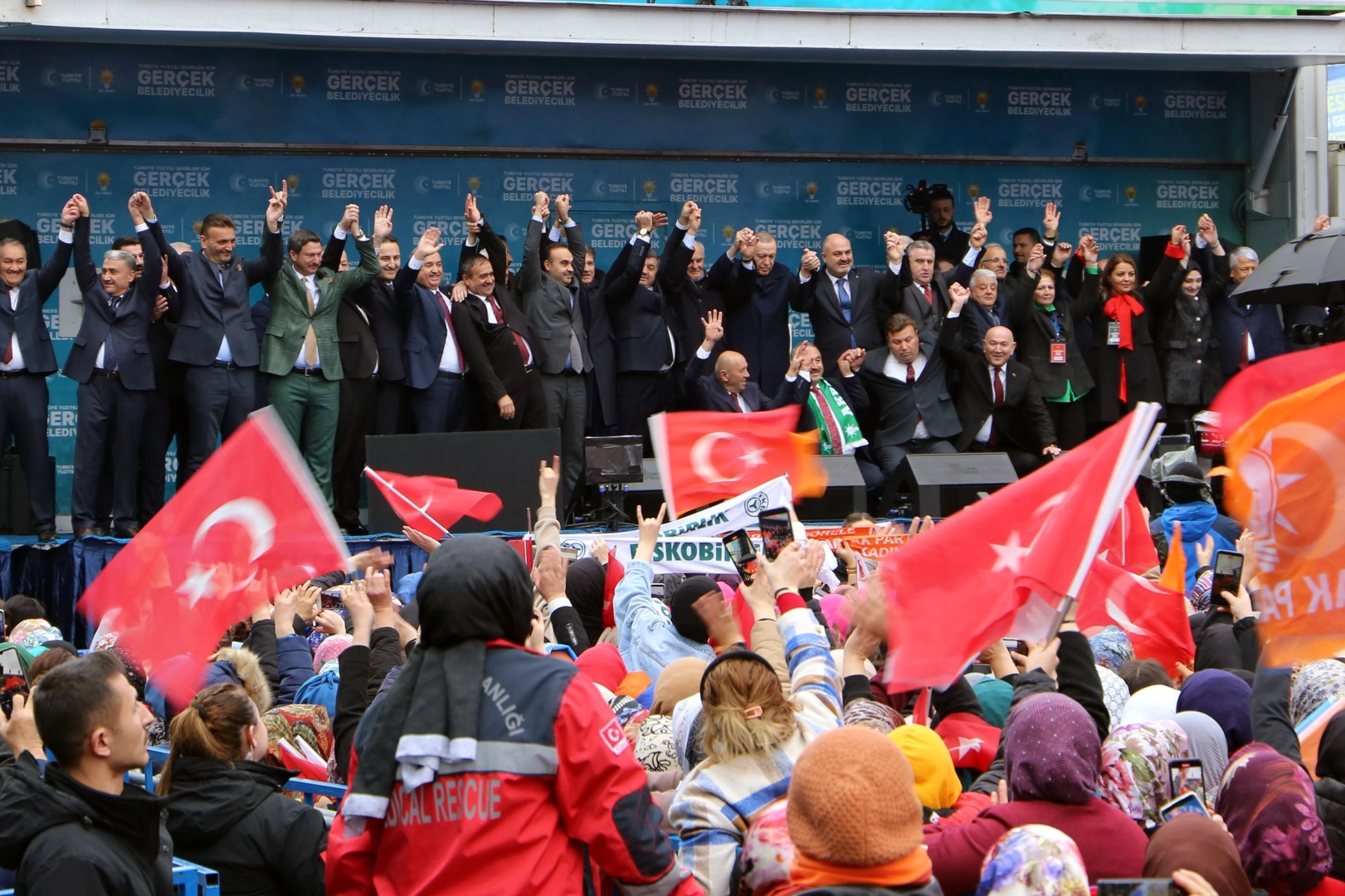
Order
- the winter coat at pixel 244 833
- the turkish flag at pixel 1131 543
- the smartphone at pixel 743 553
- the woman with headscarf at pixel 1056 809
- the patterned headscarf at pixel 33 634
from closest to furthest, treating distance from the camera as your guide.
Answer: the woman with headscarf at pixel 1056 809 → the winter coat at pixel 244 833 → the smartphone at pixel 743 553 → the patterned headscarf at pixel 33 634 → the turkish flag at pixel 1131 543

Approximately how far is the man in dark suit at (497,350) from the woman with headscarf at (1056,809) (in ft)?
30.9

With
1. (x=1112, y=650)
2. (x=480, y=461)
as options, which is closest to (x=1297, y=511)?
(x=1112, y=650)

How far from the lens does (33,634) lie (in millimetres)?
7559

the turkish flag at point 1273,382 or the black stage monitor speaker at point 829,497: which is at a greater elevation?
the turkish flag at point 1273,382

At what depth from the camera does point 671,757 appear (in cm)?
421

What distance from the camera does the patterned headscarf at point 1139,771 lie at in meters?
4.02

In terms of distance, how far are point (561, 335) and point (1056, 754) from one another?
1008cm

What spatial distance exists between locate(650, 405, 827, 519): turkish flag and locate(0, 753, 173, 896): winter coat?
165 inches

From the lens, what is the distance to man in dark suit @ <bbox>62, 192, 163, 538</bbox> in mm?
11547

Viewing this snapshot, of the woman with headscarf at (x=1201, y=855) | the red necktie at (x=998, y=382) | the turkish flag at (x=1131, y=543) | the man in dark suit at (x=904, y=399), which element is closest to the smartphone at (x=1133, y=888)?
the woman with headscarf at (x=1201, y=855)

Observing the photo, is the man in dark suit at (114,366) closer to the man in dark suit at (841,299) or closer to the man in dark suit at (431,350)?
the man in dark suit at (431,350)

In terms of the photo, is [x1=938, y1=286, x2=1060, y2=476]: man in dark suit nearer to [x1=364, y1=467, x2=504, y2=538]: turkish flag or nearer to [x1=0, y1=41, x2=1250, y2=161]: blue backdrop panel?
[x1=0, y1=41, x2=1250, y2=161]: blue backdrop panel

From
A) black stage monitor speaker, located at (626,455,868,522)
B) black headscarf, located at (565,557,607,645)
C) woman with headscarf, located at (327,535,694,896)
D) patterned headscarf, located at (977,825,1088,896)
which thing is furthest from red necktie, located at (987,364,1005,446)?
woman with headscarf, located at (327,535,694,896)

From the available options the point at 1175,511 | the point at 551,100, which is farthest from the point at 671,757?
the point at 551,100
